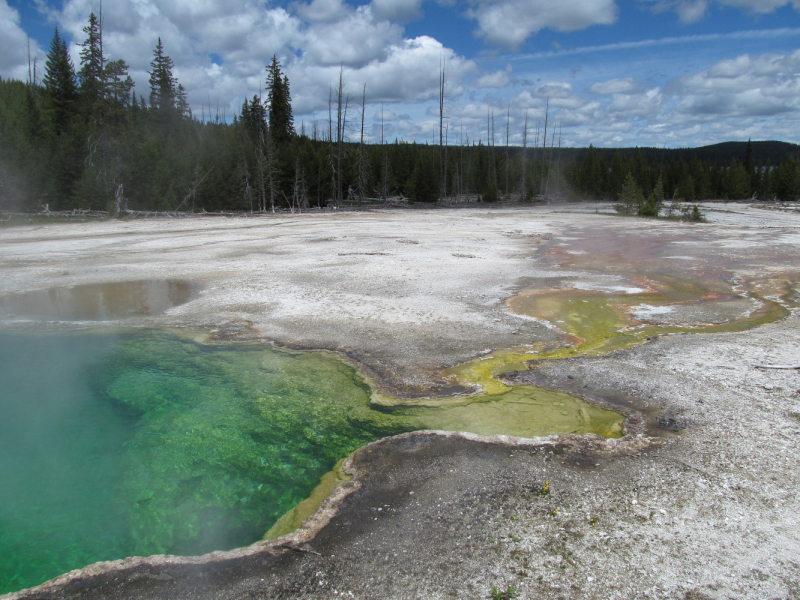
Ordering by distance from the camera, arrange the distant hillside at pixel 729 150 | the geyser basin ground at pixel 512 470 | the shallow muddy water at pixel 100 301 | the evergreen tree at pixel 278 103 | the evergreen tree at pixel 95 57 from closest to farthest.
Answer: the geyser basin ground at pixel 512 470
the shallow muddy water at pixel 100 301
the evergreen tree at pixel 95 57
the evergreen tree at pixel 278 103
the distant hillside at pixel 729 150

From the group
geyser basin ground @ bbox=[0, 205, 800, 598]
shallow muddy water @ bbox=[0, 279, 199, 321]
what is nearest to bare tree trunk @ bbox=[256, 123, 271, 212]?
geyser basin ground @ bbox=[0, 205, 800, 598]

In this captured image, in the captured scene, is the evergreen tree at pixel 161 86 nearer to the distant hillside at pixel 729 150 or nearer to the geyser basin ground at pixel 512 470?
the geyser basin ground at pixel 512 470

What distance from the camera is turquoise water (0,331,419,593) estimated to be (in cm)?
390

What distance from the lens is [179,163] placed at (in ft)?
111

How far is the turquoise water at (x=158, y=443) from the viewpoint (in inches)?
154

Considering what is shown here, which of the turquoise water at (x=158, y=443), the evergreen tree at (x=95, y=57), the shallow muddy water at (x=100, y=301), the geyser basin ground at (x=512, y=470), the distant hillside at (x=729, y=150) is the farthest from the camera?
the distant hillside at (x=729, y=150)

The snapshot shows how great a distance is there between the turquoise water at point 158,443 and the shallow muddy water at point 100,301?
1694 mm

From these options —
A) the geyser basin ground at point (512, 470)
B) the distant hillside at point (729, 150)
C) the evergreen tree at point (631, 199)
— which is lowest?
the geyser basin ground at point (512, 470)

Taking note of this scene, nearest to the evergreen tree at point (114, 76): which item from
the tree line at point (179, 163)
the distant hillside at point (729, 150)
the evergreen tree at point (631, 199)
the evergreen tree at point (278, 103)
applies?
the tree line at point (179, 163)

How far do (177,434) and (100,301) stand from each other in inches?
247

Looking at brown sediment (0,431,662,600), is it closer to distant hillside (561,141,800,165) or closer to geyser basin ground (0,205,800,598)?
geyser basin ground (0,205,800,598)

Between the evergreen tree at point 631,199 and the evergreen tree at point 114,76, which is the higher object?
the evergreen tree at point 114,76

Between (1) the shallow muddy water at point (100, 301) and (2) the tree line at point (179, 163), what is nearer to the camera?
(1) the shallow muddy water at point (100, 301)

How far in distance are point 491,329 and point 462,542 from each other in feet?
16.0
